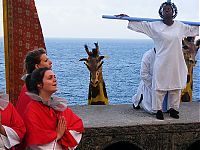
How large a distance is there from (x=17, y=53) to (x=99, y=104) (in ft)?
4.62

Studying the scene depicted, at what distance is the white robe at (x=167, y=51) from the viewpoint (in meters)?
4.28

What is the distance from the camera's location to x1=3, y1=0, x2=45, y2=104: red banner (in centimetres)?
423

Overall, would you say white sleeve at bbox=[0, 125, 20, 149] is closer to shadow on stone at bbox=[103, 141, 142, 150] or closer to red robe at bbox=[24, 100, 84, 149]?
red robe at bbox=[24, 100, 84, 149]

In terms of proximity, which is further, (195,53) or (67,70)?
(67,70)

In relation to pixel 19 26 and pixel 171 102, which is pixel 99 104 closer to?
pixel 171 102

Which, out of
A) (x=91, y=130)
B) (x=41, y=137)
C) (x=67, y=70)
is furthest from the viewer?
(x=67, y=70)

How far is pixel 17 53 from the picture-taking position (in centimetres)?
427

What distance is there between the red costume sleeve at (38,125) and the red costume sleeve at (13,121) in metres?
0.05

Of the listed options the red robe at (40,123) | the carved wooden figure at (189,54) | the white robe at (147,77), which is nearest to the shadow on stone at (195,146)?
the white robe at (147,77)

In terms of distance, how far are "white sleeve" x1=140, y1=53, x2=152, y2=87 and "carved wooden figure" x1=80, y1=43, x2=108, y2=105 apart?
70 centimetres

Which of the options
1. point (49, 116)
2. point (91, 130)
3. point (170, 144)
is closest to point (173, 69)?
point (170, 144)

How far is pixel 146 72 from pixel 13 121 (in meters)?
2.26

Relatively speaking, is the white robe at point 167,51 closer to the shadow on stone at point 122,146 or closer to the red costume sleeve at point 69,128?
the shadow on stone at point 122,146

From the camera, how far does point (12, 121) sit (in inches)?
105
